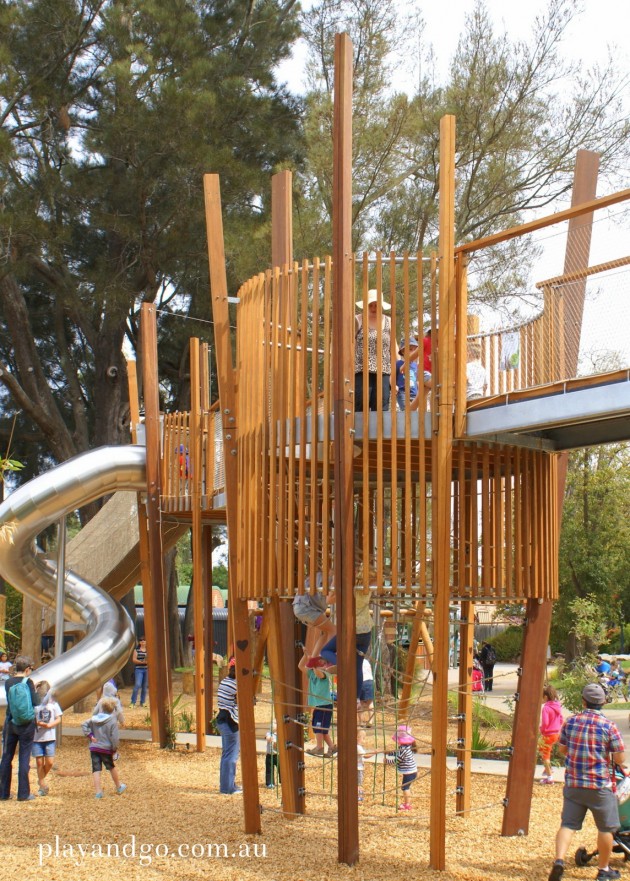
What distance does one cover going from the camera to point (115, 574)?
17.5m

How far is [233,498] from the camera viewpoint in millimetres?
8320

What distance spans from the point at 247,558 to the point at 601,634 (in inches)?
482

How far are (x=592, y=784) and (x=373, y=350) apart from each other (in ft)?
10.4

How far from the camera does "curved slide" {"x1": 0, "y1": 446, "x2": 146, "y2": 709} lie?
12867 mm

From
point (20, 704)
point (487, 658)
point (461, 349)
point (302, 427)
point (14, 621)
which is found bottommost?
point (487, 658)

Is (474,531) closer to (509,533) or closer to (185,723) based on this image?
(509,533)

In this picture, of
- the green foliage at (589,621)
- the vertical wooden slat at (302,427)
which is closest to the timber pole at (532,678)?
the vertical wooden slat at (302,427)

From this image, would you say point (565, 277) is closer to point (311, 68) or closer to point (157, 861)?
point (157, 861)

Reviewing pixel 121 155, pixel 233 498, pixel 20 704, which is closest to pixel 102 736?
pixel 20 704

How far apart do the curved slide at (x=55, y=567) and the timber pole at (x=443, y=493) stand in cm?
725

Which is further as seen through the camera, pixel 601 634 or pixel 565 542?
pixel 565 542

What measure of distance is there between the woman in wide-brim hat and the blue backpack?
15.2ft

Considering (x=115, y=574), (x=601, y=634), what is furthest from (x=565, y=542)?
(x=115, y=574)

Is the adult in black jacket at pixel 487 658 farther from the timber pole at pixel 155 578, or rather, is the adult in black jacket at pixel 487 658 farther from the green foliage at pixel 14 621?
the green foliage at pixel 14 621
